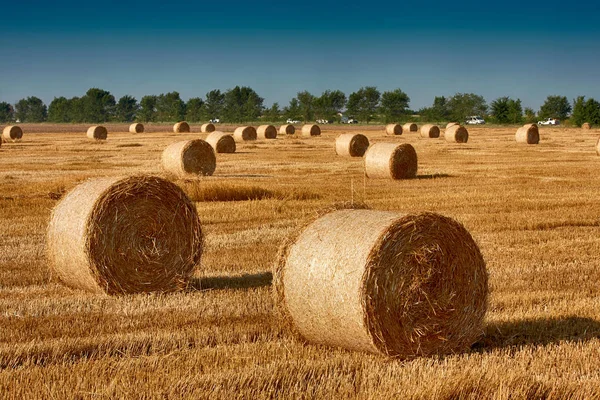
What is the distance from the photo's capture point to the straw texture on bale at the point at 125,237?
9617 millimetres

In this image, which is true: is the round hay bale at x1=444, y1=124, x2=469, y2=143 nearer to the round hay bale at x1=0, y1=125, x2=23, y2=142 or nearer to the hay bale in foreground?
the round hay bale at x1=0, y1=125, x2=23, y2=142

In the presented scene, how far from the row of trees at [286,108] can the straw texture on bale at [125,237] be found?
8569 cm

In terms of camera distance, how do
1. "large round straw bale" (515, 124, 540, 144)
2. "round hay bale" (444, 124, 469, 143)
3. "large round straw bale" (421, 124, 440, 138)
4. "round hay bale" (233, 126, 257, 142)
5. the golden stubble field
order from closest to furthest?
the golden stubble field
"large round straw bale" (515, 124, 540, 144)
"round hay bale" (444, 124, 469, 143)
"round hay bale" (233, 126, 257, 142)
"large round straw bale" (421, 124, 440, 138)

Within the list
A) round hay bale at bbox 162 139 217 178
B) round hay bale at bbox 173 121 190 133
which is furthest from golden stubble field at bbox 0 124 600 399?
round hay bale at bbox 173 121 190 133

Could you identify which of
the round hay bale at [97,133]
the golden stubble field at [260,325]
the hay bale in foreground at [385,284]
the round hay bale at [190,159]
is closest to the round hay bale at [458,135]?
the round hay bale at [97,133]

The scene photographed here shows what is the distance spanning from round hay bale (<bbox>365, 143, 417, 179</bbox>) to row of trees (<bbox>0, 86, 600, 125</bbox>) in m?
71.7

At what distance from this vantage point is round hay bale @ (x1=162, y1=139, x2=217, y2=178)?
924 inches

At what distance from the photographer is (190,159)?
23531mm

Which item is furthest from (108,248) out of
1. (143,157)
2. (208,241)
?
(143,157)

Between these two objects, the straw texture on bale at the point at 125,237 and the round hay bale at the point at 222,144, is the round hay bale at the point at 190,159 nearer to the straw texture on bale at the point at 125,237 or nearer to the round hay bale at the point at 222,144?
the round hay bale at the point at 222,144

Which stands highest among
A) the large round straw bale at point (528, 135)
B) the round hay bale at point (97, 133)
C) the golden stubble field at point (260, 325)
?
the round hay bale at point (97, 133)

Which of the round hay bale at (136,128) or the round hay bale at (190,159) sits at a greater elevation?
the round hay bale at (136,128)

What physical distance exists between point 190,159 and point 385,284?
17.0 metres

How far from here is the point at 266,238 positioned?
44.1 ft
